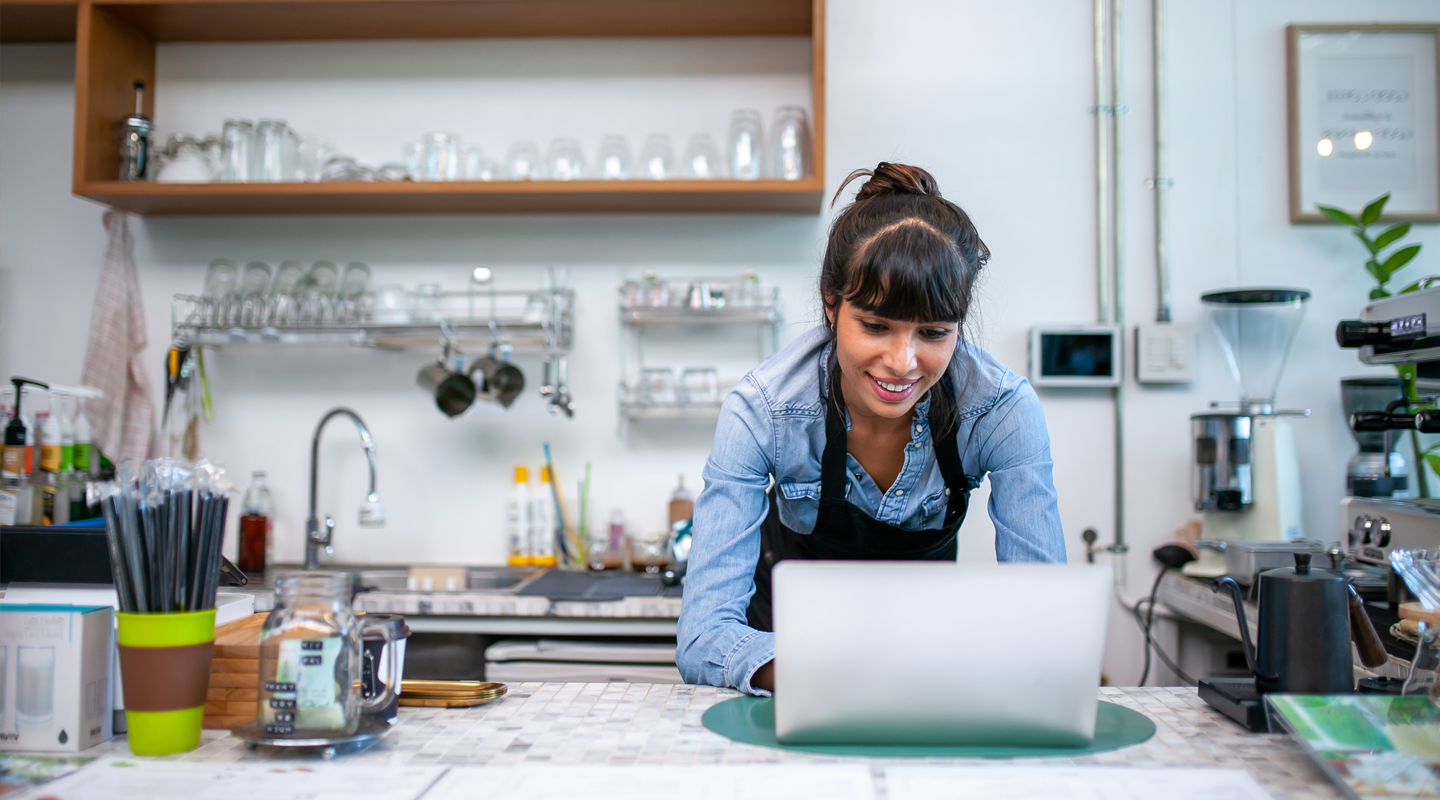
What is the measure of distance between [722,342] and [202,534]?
1736 millimetres

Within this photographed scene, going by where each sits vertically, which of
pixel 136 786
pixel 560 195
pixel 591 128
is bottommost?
pixel 136 786

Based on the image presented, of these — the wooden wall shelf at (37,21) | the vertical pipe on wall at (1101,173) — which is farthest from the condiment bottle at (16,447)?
the vertical pipe on wall at (1101,173)

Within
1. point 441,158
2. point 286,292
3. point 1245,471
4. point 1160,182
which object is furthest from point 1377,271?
point 286,292

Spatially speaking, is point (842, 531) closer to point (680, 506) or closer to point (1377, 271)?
point (680, 506)

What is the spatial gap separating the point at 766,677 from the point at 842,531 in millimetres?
494

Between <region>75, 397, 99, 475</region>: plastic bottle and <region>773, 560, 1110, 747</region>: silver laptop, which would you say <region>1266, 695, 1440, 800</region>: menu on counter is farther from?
<region>75, 397, 99, 475</region>: plastic bottle

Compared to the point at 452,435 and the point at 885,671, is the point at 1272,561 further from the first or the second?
the point at 452,435

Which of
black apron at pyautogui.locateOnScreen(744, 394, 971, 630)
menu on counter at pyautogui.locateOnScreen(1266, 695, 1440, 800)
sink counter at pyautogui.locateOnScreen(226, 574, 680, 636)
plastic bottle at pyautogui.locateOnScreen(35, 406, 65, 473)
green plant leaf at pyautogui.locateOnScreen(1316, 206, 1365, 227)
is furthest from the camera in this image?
green plant leaf at pyautogui.locateOnScreen(1316, 206, 1365, 227)

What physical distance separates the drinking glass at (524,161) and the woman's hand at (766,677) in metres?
1.67

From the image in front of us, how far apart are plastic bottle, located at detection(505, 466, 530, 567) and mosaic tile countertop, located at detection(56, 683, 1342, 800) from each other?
1.41m

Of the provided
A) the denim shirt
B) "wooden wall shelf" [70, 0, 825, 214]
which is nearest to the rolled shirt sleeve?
Answer: the denim shirt

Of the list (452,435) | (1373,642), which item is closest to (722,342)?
(452,435)

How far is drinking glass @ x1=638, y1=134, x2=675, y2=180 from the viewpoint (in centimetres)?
243

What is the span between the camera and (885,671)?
2.82 ft
